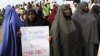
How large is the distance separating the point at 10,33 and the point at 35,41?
1.59 ft

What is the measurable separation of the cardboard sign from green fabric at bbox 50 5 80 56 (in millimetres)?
171

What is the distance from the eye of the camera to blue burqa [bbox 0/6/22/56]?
16.8ft

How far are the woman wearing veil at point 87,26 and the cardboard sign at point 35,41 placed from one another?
3.59 ft

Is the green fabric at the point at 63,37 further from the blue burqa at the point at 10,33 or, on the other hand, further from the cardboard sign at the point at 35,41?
the blue burqa at the point at 10,33

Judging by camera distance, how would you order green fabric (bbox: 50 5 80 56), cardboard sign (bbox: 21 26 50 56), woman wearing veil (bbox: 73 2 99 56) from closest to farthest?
cardboard sign (bbox: 21 26 50 56), green fabric (bbox: 50 5 80 56), woman wearing veil (bbox: 73 2 99 56)

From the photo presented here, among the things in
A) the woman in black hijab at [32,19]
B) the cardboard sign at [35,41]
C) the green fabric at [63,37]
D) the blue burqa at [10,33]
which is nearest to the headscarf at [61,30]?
the green fabric at [63,37]

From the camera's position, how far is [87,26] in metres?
5.96

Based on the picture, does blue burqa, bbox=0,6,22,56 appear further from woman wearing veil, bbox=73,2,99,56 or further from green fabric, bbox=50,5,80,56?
woman wearing veil, bbox=73,2,99,56

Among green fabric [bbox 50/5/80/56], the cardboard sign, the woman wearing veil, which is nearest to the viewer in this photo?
the cardboard sign

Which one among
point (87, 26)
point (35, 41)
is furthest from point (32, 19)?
point (87, 26)

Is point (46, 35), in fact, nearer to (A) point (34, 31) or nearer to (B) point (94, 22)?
(A) point (34, 31)

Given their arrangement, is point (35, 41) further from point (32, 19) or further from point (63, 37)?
point (63, 37)

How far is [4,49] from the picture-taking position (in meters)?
5.17

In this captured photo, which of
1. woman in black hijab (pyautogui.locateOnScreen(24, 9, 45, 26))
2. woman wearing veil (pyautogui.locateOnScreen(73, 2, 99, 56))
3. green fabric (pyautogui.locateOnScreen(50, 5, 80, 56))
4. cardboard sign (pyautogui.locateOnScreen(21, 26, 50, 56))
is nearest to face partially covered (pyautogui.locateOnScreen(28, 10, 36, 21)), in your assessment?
woman in black hijab (pyautogui.locateOnScreen(24, 9, 45, 26))
